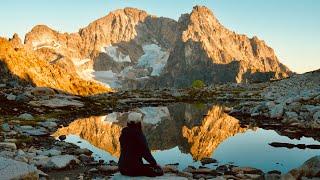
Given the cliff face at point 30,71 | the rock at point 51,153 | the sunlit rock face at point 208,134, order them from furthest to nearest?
1. the cliff face at point 30,71
2. the sunlit rock face at point 208,134
3. the rock at point 51,153

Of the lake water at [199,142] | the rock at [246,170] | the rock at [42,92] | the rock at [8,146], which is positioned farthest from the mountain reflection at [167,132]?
the rock at [42,92]

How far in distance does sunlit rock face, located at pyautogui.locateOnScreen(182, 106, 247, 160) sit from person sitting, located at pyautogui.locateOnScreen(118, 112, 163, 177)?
1072 centimetres

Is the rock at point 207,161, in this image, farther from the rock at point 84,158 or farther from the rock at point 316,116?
the rock at point 316,116

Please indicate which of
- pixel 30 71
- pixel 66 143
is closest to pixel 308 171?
pixel 66 143

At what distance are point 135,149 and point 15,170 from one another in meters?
4.45

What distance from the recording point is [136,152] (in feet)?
51.0

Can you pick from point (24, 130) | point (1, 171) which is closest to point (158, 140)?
point (24, 130)

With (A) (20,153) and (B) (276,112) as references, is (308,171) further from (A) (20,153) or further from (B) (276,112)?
(B) (276,112)

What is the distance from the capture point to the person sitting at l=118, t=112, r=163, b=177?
15.3 m

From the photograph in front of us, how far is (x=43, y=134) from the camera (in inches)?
1313

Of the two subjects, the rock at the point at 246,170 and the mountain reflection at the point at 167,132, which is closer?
the rock at the point at 246,170

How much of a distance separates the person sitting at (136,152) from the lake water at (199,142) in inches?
321

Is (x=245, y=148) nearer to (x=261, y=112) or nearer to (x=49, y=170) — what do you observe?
(x=49, y=170)

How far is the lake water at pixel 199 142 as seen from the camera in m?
25.5
